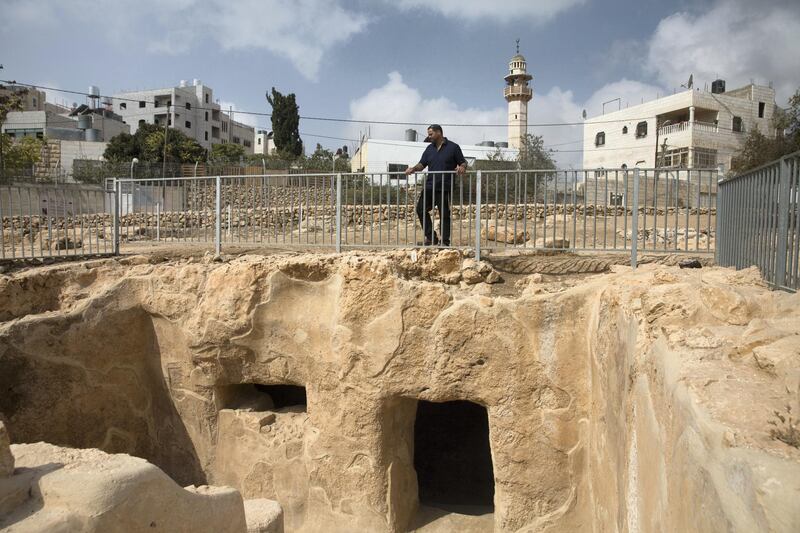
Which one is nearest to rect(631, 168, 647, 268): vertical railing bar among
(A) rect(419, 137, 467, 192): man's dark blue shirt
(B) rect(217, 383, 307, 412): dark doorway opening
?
(A) rect(419, 137, 467, 192): man's dark blue shirt

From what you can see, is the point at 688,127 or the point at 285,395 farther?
the point at 688,127

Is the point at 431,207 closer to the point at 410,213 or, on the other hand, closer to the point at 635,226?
the point at 410,213

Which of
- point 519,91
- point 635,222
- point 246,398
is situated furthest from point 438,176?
point 519,91

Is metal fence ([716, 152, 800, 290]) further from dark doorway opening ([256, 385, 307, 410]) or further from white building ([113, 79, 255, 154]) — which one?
white building ([113, 79, 255, 154])

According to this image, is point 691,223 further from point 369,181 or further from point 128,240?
point 128,240

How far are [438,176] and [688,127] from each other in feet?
85.3

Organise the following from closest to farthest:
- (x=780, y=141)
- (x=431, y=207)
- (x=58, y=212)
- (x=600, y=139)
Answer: (x=431, y=207)
(x=58, y=212)
(x=780, y=141)
(x=600, y=139)

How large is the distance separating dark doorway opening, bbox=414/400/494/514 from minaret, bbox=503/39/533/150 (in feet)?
107

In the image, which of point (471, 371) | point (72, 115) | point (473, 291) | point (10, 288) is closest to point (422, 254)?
point (473, 291)

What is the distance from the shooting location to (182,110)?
149ft

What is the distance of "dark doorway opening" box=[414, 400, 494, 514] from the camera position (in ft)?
Answer: 27.3

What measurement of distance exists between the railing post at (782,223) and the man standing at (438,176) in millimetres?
3142

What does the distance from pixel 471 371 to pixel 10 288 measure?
16.4ft

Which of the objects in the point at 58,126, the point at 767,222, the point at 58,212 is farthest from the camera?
the point at 58,126
